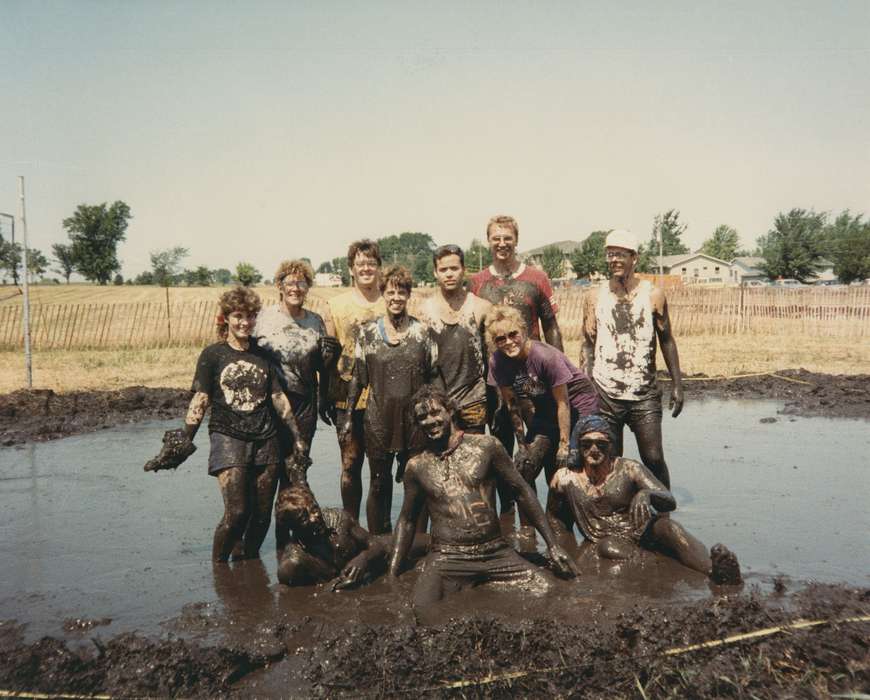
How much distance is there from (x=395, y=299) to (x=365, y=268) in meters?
0.59

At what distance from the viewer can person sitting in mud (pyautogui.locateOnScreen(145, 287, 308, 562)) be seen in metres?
5.24

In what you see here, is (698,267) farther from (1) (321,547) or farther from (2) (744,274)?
(1) (321,547)

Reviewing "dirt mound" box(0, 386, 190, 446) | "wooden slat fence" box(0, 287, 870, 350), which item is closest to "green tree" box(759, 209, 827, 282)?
"wooden slat fence" box(0, 287, 870, 350)

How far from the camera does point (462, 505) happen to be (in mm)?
4855

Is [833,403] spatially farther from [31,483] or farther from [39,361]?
[39,361]

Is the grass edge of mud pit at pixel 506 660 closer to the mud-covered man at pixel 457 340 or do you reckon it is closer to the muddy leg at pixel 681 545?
the muddy leg at pixel 681 545

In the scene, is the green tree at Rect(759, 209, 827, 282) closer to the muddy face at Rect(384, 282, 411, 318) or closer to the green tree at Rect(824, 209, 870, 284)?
the green tree at Rect(824, 209, 870, 284)

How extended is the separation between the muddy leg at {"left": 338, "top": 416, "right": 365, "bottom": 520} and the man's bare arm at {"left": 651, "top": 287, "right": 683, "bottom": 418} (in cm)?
237

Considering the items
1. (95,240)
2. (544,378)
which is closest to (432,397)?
(544,378)

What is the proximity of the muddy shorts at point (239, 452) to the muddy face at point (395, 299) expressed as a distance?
47.8 inches

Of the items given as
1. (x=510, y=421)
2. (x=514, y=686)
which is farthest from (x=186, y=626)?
(x=510, y=421)

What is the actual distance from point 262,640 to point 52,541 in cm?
302

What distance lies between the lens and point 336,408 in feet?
19.4

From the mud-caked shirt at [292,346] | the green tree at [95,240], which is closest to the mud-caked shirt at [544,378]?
the mud-caked shirt at [292,346]
